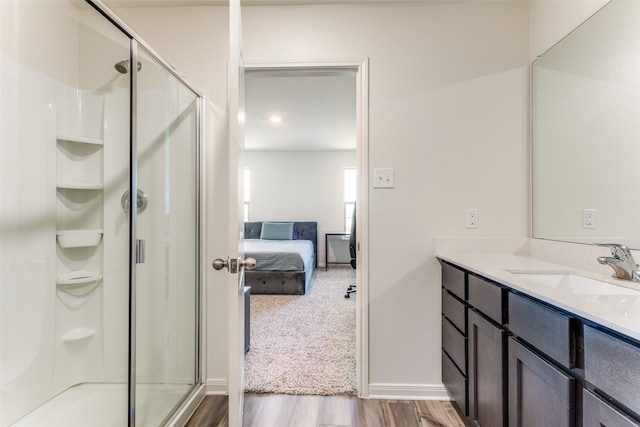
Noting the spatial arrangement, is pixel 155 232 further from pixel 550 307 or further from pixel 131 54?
pixel 550 307

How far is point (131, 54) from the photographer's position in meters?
1.41

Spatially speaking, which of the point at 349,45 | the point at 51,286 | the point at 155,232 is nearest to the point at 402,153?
the point at 349,45

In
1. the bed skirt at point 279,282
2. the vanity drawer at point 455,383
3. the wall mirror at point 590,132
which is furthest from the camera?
the bed skirt at point 279,282

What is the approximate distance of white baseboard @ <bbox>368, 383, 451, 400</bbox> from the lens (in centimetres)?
181

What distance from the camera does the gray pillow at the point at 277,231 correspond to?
18.7 ft

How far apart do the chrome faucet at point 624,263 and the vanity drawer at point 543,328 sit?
1.57ft

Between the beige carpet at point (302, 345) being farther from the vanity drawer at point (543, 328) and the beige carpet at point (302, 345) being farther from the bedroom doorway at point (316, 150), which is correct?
the vanity drawer at point (543, 328)

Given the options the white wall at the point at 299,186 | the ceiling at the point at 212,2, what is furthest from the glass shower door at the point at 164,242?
the white wall at the point at 299,186

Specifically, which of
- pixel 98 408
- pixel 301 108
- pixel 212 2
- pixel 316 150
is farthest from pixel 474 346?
pixel 316 150

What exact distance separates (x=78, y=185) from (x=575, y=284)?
7.97 feet

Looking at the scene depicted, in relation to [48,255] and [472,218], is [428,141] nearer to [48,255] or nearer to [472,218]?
[472,218]

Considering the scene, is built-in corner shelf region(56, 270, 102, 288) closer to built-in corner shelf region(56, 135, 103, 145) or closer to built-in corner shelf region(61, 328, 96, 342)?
built-in corner shelf region(61, 328, 96, 342)

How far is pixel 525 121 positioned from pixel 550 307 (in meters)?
1.39

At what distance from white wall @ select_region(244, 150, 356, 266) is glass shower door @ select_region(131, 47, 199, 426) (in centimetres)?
432
